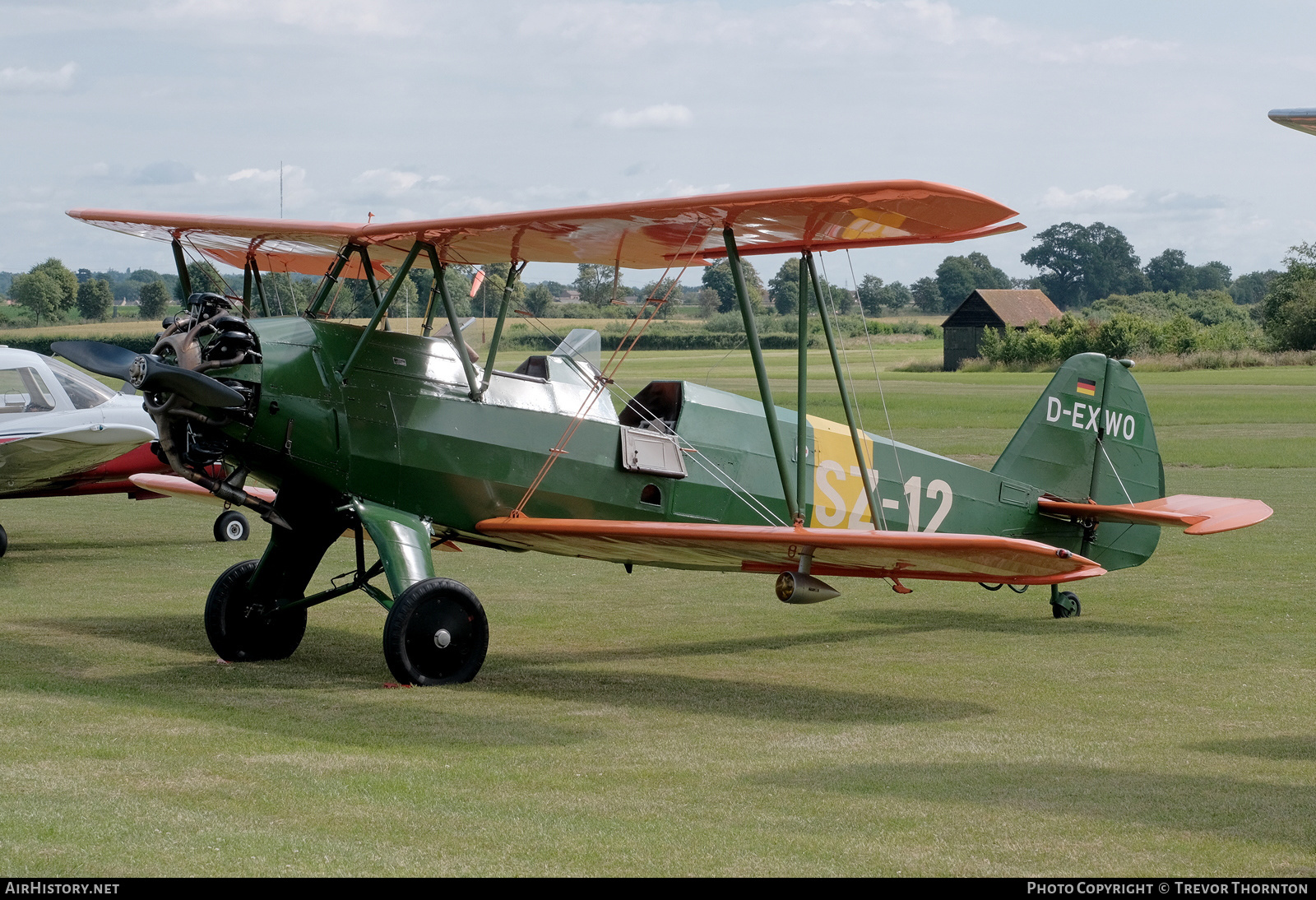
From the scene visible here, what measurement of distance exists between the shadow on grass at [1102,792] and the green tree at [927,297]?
113 metres

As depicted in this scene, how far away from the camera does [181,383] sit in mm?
7176

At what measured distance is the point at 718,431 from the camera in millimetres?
9070

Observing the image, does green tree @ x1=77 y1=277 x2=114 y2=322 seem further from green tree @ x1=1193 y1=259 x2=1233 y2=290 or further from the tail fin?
green tree @ x1=1193 y1=259 x2=1233 y2=290

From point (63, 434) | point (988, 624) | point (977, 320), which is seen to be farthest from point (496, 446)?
point (977, 320)

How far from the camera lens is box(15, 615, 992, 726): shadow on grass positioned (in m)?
7.36

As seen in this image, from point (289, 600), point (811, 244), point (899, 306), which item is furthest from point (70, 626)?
point (899, 306)

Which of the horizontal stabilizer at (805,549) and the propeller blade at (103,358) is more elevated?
the propeller blade at (103,358)

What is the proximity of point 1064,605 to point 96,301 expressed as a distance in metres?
55.3

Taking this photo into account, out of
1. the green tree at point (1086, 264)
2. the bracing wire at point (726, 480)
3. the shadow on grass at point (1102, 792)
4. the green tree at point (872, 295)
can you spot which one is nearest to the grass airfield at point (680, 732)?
the shadow on grass at point (1102, 792)

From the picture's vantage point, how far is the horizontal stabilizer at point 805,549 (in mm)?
6848

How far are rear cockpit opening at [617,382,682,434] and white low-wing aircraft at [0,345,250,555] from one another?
230 inches

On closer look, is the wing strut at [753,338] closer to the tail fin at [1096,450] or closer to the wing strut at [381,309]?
the wing strut at [381,309]

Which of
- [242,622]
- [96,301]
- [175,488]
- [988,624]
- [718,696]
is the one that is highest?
[96,301]

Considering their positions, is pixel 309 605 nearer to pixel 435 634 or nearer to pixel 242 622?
pixel 242 622
